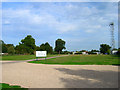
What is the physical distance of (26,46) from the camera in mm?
76875

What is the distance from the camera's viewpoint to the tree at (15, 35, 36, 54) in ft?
240

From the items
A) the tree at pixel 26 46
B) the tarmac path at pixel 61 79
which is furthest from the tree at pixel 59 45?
the tarmac path at pixel 61 79

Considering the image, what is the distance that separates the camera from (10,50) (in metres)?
72.5

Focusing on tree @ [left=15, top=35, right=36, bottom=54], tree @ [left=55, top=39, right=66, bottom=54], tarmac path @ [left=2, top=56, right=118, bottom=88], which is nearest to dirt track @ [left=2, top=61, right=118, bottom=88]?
tarmac path @ [left=2, top=56, right=118, bottom=88]

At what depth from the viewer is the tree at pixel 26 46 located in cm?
7306

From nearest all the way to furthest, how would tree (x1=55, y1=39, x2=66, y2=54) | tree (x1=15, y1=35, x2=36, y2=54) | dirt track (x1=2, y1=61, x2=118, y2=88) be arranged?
dirt track (x1=2, y1=61, x2=118, y2=88) → tree (x1=15, y1=35, x2=36, y2=54) → tree (x1=55, y1=39, x2=66, y2=54)

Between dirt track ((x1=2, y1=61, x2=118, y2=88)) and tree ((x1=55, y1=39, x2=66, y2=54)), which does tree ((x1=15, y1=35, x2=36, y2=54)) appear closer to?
tree ((x1=55, y1=39, x2=66, y2=54))

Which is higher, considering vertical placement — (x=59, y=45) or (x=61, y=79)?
(x=59, y=45)

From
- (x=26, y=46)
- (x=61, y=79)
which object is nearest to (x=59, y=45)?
(x=26, y=46)

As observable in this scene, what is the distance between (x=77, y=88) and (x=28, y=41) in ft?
250

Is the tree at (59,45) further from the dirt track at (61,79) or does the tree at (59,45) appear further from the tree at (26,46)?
the dirt track at (61,79)

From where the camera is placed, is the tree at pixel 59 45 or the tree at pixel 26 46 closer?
the tree at pixel 26 46

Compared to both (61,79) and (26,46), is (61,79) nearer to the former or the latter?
(61,79)

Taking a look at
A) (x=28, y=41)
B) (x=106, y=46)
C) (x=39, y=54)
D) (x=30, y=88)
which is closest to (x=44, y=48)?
(x=28, y=41)
